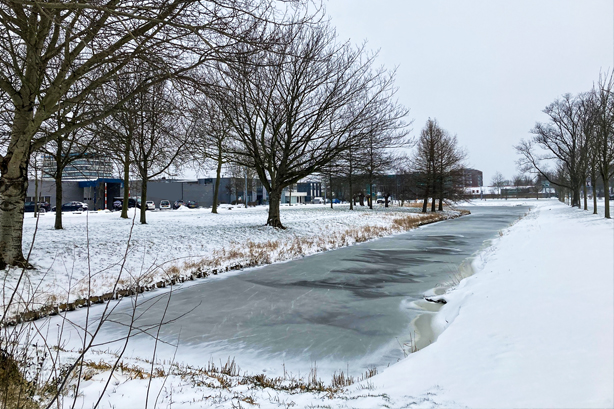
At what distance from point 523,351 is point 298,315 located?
4066mm

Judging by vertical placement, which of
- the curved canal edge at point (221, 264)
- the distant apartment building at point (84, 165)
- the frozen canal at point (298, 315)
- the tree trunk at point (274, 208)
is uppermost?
the distant apartment building at point (84, 165)

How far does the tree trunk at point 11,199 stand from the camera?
8.94 m

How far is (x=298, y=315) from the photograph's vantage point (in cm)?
741

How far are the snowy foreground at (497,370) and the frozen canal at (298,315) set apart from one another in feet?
2.72

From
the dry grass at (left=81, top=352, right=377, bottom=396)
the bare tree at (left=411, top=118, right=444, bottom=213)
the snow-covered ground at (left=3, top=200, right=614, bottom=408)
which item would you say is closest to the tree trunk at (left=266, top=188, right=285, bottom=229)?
the snow-covered ground at (left=3, top=200, right=614, bottom=408)

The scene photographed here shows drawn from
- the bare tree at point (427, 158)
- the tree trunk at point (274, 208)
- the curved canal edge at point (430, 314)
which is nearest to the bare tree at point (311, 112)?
the tree trunk at point (274, 208)

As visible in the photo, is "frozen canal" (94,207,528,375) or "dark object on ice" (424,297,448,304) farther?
"dark object on ice" (424,297,448,304)

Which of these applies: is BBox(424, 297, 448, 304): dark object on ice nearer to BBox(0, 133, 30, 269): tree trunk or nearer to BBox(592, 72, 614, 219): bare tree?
BBox(0, 133, 30, 269): tree trunk

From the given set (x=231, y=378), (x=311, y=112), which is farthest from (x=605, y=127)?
(x=231, y=378)

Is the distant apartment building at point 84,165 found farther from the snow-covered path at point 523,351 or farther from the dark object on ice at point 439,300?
the snow-covered path at point 523,351

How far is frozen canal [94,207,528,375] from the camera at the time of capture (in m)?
5.54

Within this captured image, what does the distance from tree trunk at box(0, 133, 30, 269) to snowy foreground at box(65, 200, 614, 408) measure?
690 centimetres

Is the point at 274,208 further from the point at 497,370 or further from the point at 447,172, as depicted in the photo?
the point at 447,172

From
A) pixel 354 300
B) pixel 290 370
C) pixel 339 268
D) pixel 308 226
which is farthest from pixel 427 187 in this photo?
pixel 290 370
